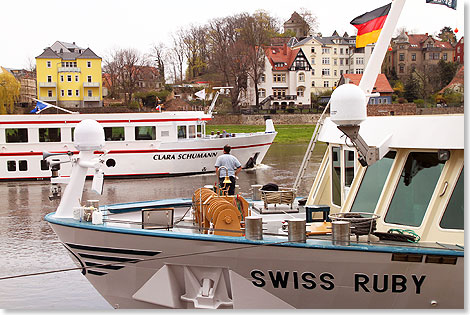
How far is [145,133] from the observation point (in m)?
30.9

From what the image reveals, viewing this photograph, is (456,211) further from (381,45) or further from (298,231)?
(381,45)

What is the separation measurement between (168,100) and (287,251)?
82.1 meters

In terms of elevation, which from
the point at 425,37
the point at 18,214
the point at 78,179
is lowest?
the point at 18,214

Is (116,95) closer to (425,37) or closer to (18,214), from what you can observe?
(425,37)

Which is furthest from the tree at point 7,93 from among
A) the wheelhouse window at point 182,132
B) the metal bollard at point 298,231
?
the metal bollard at point 298,231

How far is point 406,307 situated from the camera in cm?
799

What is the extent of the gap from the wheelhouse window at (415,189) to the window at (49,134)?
23.8 meters

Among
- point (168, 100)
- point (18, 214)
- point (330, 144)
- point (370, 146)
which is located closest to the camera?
point (370, 146)

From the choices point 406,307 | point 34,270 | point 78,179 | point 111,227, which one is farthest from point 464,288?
point 34,270

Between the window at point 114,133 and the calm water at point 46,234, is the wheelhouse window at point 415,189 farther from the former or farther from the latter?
the window at point 114,133

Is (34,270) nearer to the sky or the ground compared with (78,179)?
nearer to the ground

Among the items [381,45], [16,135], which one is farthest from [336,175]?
[16,135]

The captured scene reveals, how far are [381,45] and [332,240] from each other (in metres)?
3.48

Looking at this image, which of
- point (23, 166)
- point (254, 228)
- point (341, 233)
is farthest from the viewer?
point (23, 166)
